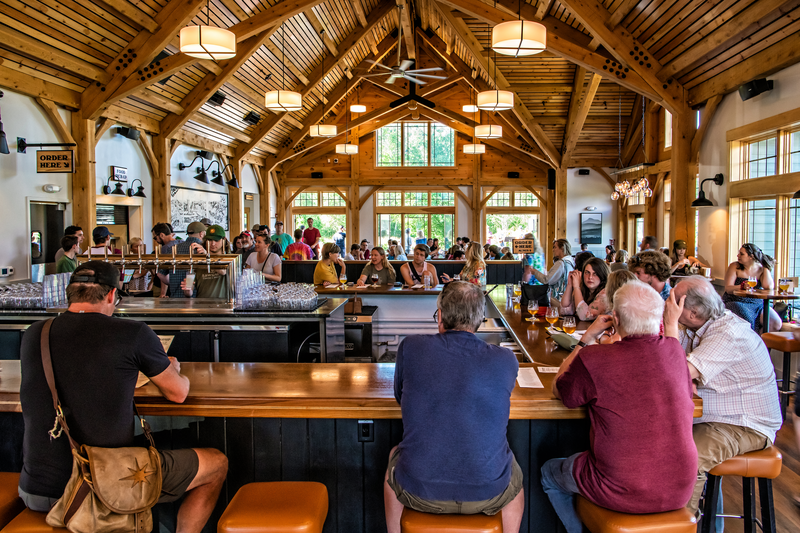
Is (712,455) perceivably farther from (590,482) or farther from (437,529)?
(437,529)

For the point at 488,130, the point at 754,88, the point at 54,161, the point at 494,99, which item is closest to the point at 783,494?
the point at 754,88

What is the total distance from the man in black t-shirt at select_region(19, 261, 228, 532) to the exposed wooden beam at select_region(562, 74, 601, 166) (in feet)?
33.5

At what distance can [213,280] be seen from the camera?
485 cm

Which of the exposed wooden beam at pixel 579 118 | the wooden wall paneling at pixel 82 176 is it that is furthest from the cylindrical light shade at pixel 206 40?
the exposed wooden beam at pixel 579 118

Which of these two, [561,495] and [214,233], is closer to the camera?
[561,495]

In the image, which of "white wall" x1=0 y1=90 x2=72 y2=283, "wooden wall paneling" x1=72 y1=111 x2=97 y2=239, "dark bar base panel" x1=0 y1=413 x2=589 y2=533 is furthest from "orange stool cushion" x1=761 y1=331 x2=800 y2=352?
"wooden wall paneling" x1=72 y1=111 x2=97 y2=239

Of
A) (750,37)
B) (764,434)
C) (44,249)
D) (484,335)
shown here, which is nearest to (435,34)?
(750,37)

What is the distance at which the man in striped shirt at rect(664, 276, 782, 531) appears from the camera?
228 cm

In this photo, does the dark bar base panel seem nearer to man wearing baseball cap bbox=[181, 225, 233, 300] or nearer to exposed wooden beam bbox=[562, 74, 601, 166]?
man wearing baseball cap bbox=[181, 225, 233, 300]

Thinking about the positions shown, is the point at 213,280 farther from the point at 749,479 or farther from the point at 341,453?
the point at 749,479

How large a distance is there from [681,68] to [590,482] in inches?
303

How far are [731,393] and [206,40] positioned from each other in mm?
5099

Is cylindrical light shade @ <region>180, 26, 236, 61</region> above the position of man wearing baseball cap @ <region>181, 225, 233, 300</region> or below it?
above

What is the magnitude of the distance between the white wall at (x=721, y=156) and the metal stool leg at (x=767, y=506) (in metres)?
5.77
